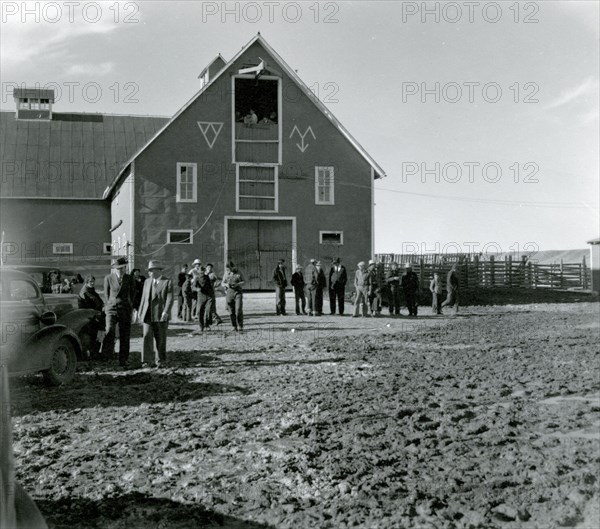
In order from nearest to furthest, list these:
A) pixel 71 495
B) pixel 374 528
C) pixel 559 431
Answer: pixel 374 528 < pixel 71 495 < pixel 559 431

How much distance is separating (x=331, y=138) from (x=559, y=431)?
23.1m

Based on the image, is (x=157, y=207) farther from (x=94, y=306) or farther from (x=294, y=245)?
(x=94, y=306)

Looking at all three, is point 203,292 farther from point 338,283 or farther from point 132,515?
point 132,515

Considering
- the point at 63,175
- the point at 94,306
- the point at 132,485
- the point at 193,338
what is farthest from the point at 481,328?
the point at 63,175

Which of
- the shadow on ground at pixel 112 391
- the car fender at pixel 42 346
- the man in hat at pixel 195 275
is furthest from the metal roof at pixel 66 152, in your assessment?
the car fender at pixel 42 346

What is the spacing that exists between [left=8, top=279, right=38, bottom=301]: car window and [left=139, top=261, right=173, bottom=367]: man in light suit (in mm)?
1979

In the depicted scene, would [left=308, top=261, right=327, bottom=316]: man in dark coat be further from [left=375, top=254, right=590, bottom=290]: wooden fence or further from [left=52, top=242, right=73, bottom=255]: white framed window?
[left=52, top=242, right=73, bottom=255]: white framed window

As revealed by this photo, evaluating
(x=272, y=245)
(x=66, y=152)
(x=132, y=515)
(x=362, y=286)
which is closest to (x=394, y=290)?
(x=362, y=286)

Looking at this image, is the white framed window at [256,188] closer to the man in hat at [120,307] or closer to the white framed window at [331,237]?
the white framed window at [331,237]

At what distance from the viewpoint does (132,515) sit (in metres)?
4.84

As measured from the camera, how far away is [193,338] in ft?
51.8

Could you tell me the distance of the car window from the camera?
9.98 metres

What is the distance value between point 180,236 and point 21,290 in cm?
1781

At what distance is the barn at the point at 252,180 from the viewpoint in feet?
→ 91.1
